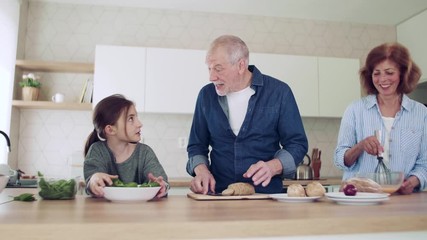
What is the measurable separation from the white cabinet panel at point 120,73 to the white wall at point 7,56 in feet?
2.33

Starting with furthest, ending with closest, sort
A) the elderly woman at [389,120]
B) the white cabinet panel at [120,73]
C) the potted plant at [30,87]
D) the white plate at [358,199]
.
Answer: the potted plant at [30,87] → the white cabinet panel at [120,73] → the elderly woman at [389,120] → the white plate at [358,199]

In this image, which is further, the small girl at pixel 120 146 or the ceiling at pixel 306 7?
the ceiling at pixel 306 7

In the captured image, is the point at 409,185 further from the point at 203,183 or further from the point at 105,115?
the point at 105,115

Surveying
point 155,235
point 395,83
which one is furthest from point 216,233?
point 395,83

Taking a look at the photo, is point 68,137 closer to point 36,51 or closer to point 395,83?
point 36,51

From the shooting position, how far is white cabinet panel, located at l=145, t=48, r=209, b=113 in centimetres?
325

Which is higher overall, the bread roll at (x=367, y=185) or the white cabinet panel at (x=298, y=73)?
the white cabinet panel at (x=298, y=73)

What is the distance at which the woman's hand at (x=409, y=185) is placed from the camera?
59.8 inches

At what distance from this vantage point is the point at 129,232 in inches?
28.8

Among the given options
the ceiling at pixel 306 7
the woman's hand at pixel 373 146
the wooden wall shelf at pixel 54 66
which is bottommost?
the woman's hand at pixel 373 146

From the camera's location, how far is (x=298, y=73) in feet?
11.5

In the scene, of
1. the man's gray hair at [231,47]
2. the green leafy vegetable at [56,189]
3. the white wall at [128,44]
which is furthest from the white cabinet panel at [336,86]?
the green leafy vegetable at [56,189]

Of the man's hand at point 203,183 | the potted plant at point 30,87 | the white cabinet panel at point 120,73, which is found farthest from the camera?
the potted plant at point 30,87

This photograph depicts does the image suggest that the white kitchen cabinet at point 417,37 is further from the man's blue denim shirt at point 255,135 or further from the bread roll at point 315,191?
the bread roll at point 315,191
